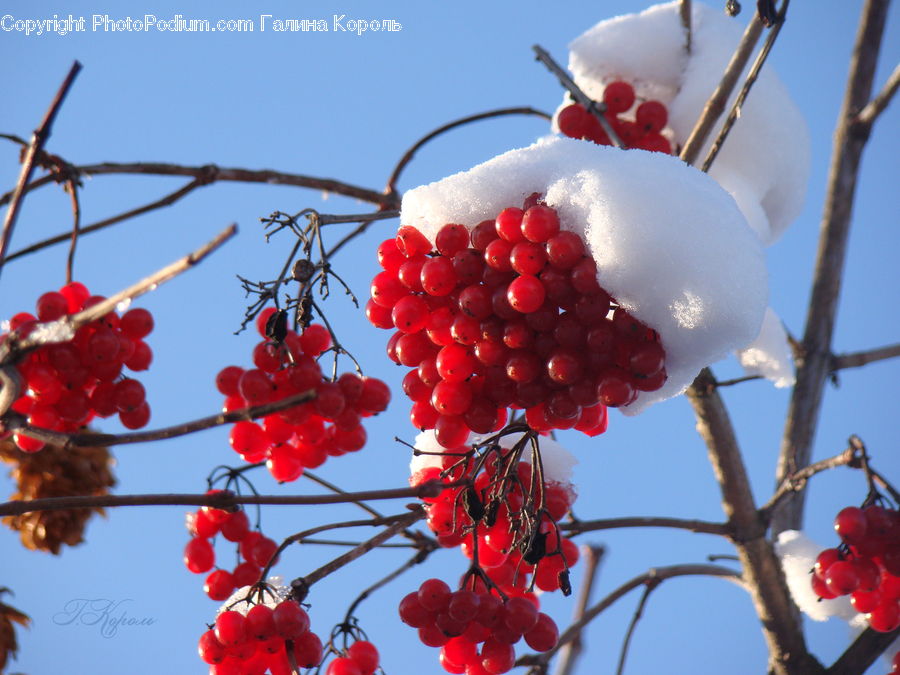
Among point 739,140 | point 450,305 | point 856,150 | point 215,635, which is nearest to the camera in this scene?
point 450,305

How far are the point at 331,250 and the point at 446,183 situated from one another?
28 cm

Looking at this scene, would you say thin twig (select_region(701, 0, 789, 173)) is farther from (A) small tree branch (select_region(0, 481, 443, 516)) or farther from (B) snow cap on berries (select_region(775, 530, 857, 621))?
(B) snow cap on berries (select_region(775, 530, 857, 621))

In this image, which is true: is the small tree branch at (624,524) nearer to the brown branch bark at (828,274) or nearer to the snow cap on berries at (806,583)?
the snow cap on berries at (806,583)

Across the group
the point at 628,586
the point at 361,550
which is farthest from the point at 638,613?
the point at 361,550

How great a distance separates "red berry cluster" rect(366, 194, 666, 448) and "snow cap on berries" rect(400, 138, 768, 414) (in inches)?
1.0

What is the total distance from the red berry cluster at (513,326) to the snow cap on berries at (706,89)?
0.78 meters

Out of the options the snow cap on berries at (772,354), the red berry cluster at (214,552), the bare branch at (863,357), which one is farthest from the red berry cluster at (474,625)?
the bare branch at (863,357)

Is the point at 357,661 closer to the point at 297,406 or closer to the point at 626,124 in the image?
the point at 297,406

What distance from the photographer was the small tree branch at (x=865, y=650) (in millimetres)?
1340

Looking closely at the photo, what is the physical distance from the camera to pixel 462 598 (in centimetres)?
103

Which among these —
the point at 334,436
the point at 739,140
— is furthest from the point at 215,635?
the point at 739,140

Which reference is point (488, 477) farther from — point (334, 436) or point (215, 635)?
point (215, 635)

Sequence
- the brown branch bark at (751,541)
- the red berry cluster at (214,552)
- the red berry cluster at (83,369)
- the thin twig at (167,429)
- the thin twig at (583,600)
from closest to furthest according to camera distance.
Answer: the thin twig at (167,429) → the red berry cluster at (83,369) → the red berry cluster at (214,552) → the brown branch bark at (751,541) → the thin twig at (583,600)

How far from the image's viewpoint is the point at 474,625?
106cm
